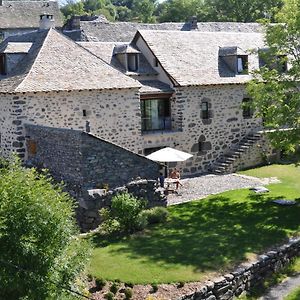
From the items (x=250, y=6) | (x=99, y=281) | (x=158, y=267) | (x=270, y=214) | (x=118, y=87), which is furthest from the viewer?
(x=250, y=6)

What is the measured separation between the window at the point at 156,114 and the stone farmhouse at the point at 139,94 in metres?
Result: 0.06

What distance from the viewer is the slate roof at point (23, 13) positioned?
7219 centimetres

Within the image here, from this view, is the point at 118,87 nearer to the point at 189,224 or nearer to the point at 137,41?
the point at 137,41

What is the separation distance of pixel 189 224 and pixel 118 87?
909 centimetres

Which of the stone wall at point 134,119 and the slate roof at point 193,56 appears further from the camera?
the slate roof at point 193,56

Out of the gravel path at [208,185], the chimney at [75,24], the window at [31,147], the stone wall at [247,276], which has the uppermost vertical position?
the chimney at [75,24]

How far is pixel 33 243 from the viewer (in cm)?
1112

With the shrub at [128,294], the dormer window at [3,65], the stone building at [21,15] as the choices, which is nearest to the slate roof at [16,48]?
the dormer window at [3,65]

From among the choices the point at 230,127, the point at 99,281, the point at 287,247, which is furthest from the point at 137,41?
the point at 99,281

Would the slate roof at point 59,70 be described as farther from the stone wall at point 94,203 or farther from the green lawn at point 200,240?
the green lawn at point 200,240

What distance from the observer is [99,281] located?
15961 mm

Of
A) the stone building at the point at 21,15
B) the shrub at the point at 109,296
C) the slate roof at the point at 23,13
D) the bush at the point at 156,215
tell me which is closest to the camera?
the shrub at the point at 109,296

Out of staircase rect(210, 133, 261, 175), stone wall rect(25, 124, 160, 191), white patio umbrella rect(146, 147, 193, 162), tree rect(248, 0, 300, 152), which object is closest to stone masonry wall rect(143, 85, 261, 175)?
staircase rect(210, 133, 261, 175)

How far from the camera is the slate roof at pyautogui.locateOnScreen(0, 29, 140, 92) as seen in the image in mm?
25969
